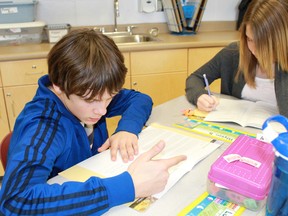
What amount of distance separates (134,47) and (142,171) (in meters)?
1.59

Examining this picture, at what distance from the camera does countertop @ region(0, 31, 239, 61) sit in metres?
2.08


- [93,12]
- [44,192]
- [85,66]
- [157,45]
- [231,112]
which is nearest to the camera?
[44,192]

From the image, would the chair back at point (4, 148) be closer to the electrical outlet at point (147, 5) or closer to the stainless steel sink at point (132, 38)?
the stainless steel sink at point (132, 38)

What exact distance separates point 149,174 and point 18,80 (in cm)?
164

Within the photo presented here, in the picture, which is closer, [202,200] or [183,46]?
[202,200]

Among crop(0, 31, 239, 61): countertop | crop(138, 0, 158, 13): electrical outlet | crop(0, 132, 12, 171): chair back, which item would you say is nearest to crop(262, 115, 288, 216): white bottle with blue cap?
crop(0, 132, 12, 171): chair back

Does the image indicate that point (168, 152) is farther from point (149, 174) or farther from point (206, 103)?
point (206, 103)

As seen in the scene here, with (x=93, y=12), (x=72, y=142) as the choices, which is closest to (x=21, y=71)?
(x=93, y=12)

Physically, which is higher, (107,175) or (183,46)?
(183,46)

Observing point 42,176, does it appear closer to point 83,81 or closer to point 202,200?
point 83,81

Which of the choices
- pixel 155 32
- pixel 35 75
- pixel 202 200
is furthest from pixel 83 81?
pixel 155 32

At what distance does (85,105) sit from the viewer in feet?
2.95

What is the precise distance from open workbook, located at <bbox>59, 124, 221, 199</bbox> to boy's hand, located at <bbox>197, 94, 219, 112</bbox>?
23 cm

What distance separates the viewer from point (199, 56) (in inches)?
96.3
